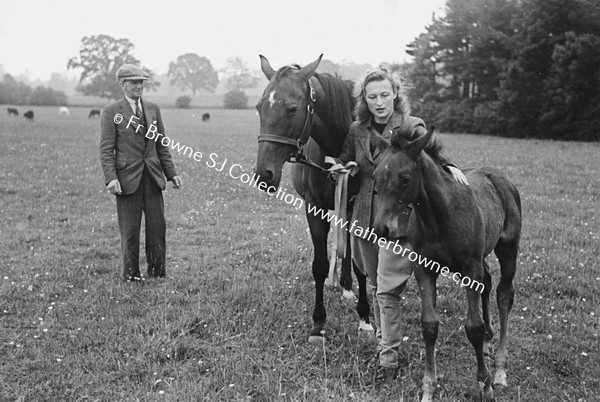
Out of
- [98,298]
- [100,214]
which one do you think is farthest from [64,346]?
[100,214]

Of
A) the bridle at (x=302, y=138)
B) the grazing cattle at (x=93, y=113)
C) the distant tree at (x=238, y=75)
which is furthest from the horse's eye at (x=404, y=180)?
the distant tree at (x=238, y=75)

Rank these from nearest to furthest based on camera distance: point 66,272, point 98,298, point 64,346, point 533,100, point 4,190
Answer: point 64,346
point 98,298
point 66,272
point 4,190
point 533,100

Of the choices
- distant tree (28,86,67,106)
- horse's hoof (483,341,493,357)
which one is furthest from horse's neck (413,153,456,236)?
distant tree (28,86,67,106)

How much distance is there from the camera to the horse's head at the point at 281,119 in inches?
160

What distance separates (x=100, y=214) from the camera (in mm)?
9992

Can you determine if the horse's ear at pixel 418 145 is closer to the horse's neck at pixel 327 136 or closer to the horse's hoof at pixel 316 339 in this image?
the horse's neck at pixel 327 136

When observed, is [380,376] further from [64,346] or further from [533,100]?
[533,100]

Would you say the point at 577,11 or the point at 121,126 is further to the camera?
the point at 577,11

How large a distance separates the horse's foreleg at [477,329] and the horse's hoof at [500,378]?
7.5 inches

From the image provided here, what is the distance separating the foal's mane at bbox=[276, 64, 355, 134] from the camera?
4.58m

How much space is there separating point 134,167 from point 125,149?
0.81 feet

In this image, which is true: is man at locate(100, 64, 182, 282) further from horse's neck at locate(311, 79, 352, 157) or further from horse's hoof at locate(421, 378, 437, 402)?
horse's hoof at locate(421, 378, 437, 402)

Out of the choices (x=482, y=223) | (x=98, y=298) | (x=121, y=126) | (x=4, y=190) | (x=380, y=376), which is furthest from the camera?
(x=4, y=190)

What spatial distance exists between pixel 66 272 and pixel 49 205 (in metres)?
4.77
